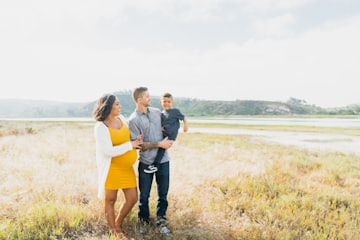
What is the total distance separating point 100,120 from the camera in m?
4.07

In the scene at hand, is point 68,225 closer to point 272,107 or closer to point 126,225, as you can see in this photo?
point 126,225

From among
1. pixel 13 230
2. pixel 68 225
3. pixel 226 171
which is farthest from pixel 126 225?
pixel 226 171

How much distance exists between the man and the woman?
210 mm

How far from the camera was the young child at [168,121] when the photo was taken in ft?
Result: 15.2

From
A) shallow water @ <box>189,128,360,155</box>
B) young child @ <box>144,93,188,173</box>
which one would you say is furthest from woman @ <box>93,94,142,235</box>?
shallow water @ <box>189,128,360,155</box>

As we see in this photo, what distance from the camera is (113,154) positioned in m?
4.00

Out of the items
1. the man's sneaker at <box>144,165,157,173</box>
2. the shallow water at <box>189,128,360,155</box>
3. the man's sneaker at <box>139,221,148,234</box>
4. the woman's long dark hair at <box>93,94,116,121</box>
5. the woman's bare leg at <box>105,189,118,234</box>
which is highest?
the woman's long dark hair at <box>93,94,116,121</box>

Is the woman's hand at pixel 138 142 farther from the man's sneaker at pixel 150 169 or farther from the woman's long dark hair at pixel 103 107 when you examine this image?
the woman's long dark hair at pixel 103 107

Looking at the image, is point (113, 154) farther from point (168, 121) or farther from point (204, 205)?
point (204, 205)

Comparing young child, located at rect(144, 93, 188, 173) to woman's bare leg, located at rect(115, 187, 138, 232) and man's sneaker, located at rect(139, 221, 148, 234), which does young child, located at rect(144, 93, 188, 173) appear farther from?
man's sneaker, located at rect(139, 221, 148, 234)

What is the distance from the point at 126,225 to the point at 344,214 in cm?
414

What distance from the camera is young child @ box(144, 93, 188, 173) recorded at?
463 cm

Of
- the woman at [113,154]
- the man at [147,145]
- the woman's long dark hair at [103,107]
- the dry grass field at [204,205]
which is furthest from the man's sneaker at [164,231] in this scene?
the woman's long dark hair at [103,107]

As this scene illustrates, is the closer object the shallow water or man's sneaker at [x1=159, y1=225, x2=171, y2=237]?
Answer: man's sneaker at [x1=159, y1=225, x2=171, y2=237]
